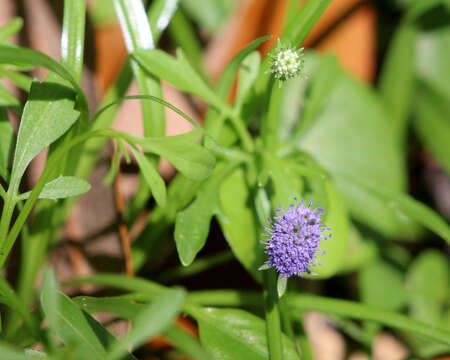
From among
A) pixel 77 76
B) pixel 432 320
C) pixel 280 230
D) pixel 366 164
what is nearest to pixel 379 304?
pixel 432 320

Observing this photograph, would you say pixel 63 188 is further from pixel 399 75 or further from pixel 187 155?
pixel 399 75

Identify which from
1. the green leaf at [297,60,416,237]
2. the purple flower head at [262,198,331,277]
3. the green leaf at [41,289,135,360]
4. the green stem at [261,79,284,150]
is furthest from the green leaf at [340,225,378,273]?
the green leaf at [41,289,135,360]

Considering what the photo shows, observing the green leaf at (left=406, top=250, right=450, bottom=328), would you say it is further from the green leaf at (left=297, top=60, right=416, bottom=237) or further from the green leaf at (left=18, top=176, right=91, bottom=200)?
the green leaf at (left=18, top=176, right=91, bottom=200)

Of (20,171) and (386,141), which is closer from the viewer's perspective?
(20,171)

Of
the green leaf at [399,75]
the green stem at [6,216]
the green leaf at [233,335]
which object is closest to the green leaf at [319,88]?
the green leaf at [399,75]

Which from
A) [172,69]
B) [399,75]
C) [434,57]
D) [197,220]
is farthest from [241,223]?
[434,57]

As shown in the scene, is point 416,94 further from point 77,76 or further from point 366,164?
point 77,76
